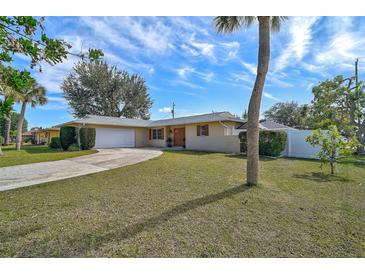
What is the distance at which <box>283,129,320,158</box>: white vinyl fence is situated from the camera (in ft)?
40.2

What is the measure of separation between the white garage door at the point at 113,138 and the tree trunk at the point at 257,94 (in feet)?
53.4

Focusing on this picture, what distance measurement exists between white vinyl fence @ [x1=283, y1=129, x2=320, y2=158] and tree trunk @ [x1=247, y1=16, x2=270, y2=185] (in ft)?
30.5

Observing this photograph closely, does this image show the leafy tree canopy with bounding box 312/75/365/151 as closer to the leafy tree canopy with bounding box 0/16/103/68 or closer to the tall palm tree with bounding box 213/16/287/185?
the tall palm tree with bounding box 213/16/287/185

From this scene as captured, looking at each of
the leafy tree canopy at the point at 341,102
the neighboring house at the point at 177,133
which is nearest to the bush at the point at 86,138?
the neighboring house at the point at 177,133

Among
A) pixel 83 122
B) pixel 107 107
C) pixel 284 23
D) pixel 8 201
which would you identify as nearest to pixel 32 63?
pixel 8 201

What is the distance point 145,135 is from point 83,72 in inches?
648

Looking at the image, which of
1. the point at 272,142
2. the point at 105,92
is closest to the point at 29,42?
the point at 272,142

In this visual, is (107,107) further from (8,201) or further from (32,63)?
(32,63)

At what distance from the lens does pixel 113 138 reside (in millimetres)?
19062

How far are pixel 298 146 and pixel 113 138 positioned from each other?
1629 centimetres

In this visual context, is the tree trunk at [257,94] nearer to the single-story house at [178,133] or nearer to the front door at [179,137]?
the single-story house at [178,133]

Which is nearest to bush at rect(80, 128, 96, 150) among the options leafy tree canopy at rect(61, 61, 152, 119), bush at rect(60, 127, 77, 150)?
bush at rect(60, 127, 77, 150)

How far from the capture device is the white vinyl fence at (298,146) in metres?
12.2

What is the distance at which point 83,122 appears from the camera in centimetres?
1659
